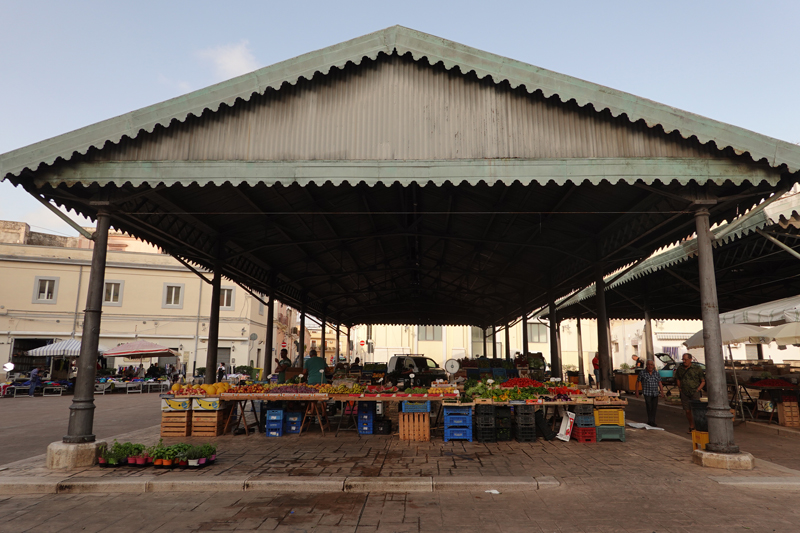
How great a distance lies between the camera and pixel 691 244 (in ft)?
48.1

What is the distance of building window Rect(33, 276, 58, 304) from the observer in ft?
112

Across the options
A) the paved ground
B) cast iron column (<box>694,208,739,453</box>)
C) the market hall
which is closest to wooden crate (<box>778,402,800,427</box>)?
cast iron column (<box>694,208,739,453</box>)

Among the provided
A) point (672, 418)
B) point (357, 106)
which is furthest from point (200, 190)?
point (672, 418)

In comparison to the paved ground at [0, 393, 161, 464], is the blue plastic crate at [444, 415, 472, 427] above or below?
above

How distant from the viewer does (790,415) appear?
13.3 m

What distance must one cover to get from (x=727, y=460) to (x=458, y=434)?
5.02 metres

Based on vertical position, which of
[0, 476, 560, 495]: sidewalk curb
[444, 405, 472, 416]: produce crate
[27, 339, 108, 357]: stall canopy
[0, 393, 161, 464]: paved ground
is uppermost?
[27, 339, 108, 357]: stall canopy

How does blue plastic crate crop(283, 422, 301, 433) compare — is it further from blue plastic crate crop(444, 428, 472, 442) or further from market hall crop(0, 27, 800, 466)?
market hall crop(0, 27, 800, 466)

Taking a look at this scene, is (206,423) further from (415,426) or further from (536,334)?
(536,334)

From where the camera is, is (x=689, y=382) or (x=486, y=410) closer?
(x=486, y=410)

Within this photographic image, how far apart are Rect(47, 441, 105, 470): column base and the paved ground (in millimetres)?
1972

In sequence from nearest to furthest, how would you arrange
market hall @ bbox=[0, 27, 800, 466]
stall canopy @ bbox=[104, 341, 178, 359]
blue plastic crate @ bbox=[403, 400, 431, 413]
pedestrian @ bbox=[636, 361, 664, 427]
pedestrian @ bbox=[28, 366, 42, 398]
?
market hall @ bbox=[0, 27, 800, 466]
blue plastic crate @ bbox=[403, 400, 431, 413]
pedestrian @ bbox=[636, 361, 664, 427]
stall canopy @ bbox=[104, 341, 178, 359]
pedestrian @ bbox=[28, 366, 42, 398]

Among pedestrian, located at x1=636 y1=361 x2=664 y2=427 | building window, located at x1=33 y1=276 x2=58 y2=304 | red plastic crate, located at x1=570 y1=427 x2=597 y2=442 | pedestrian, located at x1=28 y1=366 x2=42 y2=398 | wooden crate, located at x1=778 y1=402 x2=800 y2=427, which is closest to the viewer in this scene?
red plastic crate, located at x1=570 y1=427 x2=597 y2=442

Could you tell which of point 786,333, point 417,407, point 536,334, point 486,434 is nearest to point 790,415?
point 786,333
